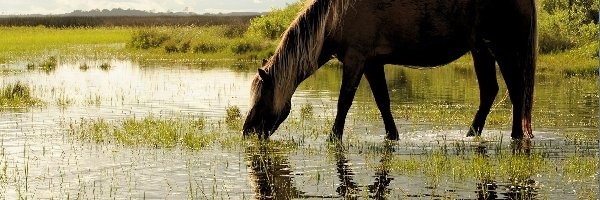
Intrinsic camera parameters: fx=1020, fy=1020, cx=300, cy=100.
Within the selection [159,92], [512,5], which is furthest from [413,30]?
[159,92]

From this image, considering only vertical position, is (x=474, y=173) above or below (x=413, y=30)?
below

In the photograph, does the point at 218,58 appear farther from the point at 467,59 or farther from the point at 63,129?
the point at 63,129

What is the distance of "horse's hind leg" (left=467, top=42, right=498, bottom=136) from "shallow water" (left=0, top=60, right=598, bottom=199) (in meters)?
0.20

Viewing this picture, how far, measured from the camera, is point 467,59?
122 ft

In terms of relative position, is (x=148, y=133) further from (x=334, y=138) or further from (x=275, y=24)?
(x=275, y=24)

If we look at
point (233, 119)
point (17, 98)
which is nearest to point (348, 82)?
point (233, 119)

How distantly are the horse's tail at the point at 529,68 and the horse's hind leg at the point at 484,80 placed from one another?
0.51 meters

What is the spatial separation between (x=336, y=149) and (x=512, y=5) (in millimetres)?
2953

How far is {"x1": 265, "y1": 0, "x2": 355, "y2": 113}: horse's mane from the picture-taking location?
12516 mm

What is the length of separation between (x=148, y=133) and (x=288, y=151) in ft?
8.01

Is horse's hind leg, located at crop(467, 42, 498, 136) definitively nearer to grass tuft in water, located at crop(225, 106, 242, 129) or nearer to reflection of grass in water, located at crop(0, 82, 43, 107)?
grass tuft in water, located at crop(225, 106, 242, 129)

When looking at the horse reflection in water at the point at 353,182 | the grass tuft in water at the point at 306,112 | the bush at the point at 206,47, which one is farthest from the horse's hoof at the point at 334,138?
the bush at the point at 206,47

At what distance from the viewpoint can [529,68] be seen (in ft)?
43.0

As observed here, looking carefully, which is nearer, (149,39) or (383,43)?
(383,43)
